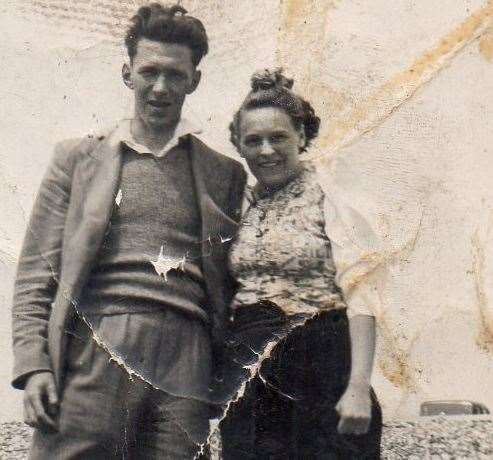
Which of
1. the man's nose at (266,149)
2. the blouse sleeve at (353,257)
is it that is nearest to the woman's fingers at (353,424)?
the blouse sleeve at (353,257)

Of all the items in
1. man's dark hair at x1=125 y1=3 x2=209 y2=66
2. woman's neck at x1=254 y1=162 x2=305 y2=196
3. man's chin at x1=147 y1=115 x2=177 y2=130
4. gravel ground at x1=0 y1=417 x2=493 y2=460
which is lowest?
gravel ground at x1=0 y1=417 x2=493 y2=460

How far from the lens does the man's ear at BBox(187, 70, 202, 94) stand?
3.59m

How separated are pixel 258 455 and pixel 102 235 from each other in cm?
78

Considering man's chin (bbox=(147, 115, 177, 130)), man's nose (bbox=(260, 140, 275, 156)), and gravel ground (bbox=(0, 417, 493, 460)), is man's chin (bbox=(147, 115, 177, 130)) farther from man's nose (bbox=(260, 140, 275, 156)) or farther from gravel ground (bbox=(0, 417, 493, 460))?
gravel ground (bbox=(0, 417, 493, 460))

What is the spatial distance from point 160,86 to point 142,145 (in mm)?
184

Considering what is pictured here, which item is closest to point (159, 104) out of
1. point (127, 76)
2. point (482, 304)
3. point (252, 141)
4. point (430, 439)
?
point (127, 76)

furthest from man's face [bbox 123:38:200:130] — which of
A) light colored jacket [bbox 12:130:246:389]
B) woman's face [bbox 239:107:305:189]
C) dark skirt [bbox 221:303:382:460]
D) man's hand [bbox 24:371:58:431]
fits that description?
man's hand [bbox 24:371:58:431]

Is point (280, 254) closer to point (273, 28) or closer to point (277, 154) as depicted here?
point (277, 154)

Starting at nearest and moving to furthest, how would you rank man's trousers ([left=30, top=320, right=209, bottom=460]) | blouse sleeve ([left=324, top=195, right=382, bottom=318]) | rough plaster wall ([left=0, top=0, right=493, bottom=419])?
man's trousers ([left=30, top=320, right=209, bottom=460]) → blouse sleeve ([left=324, top=195, right=382, bottom=318]) → rough plaster wall ([left=0, top=0, right=493, bottom=419])

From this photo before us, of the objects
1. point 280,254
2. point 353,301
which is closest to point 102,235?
point 280,254

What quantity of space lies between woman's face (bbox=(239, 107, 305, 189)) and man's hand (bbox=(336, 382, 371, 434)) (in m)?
0.65

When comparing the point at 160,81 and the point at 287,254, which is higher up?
the point at 160,81

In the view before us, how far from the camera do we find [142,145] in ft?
11.5

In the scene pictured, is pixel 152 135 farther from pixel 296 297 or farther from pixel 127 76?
pixel 296 297
